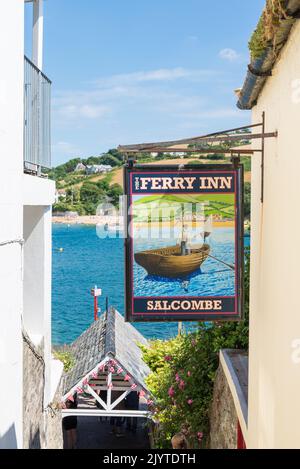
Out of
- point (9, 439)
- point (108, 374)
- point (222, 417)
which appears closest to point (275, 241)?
point (9, 439)

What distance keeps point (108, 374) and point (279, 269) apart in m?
10.2

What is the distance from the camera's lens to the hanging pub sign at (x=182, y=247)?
15.7 feet

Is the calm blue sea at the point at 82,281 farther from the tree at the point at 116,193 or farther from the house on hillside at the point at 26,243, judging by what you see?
the house on hillside at the point at 26,243

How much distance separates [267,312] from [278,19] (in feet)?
7.28

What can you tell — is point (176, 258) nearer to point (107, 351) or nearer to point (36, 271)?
point (36, 271)

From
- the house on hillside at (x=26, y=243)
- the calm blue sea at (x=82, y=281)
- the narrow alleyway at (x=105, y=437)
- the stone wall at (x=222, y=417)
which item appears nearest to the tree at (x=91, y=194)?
the calm blue sea at (x=82, y=281)

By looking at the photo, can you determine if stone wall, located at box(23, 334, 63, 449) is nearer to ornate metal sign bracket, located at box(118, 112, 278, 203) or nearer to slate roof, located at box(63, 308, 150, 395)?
ornate metal sign bracket, located at box(118, 112, 278, 203)

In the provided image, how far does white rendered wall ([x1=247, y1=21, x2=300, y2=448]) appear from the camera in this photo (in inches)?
142

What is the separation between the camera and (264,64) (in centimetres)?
450

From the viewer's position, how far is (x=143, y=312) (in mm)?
4969

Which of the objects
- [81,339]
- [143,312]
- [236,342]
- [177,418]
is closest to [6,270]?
[143,312]

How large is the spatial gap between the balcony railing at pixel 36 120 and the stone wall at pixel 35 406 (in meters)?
2.13
